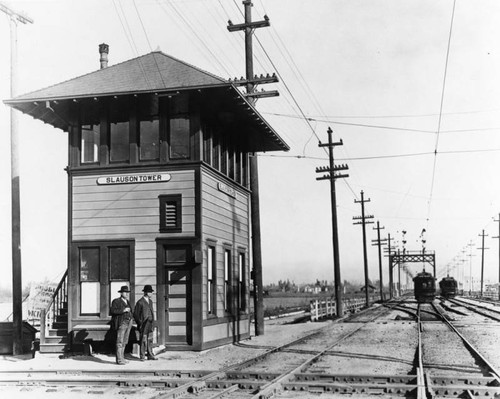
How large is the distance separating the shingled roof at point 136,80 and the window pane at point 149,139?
102 centimetres

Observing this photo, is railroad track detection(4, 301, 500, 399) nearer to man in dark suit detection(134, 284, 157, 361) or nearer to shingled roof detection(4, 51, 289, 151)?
man in dark suit detection(134, 284, 157, 361)

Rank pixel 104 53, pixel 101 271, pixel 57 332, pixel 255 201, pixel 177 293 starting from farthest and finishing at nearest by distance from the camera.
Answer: pixel 255 201 < pixel 104 53 < pixel 57 332 < pixel 101 271 < pixel 177 293

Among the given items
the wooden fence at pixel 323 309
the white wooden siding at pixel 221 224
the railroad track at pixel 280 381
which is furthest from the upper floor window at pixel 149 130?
the wooden fence at pixel 323 309

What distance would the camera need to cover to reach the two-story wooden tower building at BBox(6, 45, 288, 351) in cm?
1589

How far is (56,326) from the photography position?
16.9 metres

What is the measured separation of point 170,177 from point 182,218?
1.11m

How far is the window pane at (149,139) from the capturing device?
16500 mm

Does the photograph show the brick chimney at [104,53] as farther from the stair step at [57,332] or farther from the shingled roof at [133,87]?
the stair step at [57,332]

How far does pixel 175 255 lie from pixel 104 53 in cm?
828

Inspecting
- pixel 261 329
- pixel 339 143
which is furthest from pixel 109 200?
pixel 339 143

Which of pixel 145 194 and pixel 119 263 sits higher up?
pixel 145 194

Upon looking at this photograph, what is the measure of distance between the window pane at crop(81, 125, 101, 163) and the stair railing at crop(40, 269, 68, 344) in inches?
125

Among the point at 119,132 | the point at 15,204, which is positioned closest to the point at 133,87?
the point at 119,132

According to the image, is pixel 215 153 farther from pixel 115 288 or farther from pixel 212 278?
pixel 115 288
